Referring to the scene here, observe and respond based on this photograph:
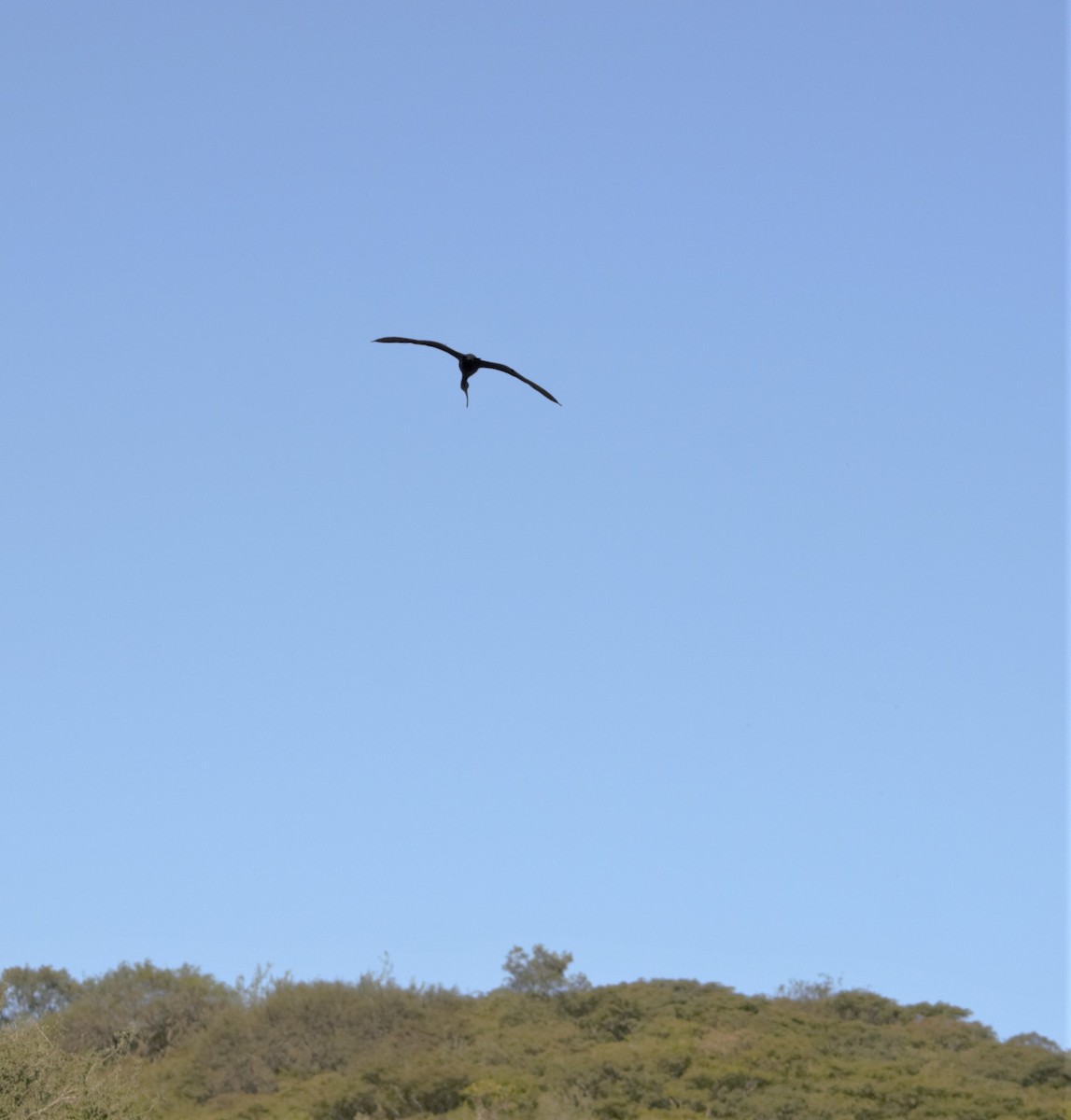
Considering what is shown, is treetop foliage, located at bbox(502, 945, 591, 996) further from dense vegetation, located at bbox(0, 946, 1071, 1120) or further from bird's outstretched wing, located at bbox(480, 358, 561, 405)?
bird's outstretched wing, located at bbox(480, 358, 561, 405)

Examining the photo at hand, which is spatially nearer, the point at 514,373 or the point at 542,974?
the point at 514,373

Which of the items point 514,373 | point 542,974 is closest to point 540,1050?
point 542,974

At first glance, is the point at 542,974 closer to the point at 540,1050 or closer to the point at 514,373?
the point at 540,1050

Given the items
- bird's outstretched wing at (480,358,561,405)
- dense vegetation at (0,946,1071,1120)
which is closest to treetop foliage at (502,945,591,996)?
dense vegetation at (0,946,1071,1120)

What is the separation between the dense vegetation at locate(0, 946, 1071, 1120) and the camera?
159 ft

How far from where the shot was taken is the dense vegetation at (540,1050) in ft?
159

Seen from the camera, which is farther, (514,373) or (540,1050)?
(540,1050)

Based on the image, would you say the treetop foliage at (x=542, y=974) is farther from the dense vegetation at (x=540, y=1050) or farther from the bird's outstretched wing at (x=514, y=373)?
the bird's outstretched wing at (x=514, y=373)

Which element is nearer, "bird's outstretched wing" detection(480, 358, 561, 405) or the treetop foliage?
"bird's outstretched wing" detection(480, 358, 561, 405)

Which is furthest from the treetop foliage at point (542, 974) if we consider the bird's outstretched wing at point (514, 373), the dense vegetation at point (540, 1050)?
the bird's outstretched wing at point (514, 373)

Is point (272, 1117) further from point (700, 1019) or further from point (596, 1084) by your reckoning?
point (700, 1019)

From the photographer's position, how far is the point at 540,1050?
55.3 metres

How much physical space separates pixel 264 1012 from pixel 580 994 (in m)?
10.6

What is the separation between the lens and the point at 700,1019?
59.9m
